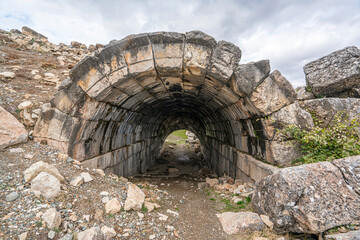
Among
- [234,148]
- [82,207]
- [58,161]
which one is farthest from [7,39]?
[234,148]

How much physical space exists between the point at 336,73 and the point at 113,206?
5.34 m

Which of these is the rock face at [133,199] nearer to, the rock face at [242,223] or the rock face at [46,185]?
the rock face at [46,185]

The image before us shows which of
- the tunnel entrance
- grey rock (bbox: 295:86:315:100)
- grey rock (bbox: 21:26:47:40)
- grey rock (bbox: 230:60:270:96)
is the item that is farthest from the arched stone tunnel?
grey rock (bbox: 21:26:47:40)

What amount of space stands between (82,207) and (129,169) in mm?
4618

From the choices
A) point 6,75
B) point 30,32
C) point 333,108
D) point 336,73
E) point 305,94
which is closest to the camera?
point 333,108

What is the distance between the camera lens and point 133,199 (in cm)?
272

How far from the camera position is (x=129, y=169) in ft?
22.6

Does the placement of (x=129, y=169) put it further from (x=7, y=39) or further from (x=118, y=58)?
(x=7, y=39)

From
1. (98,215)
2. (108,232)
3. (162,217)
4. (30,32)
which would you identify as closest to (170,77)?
(162,217)

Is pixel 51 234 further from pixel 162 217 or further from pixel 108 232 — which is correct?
pixel 162 217

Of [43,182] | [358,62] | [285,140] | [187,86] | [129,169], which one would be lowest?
[129,169]

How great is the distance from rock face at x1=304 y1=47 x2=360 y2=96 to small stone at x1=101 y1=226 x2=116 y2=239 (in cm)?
510

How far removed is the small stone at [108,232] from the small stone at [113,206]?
0.91 ft

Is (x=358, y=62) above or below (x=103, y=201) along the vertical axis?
above
